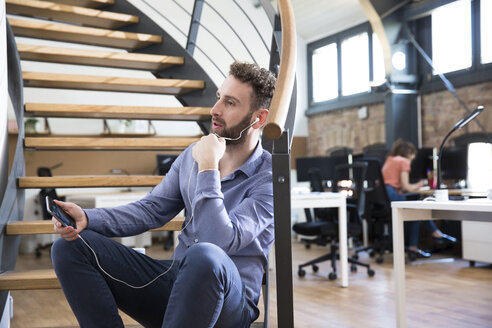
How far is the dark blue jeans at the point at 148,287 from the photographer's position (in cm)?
134

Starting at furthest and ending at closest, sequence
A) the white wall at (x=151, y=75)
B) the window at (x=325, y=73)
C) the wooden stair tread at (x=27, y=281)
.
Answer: the window at (x=325, y=73) < the white wall at (x=151, y=75) < the wooden stair tread at (x=27, y=281)

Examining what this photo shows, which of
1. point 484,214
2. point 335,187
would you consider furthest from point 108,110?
point 335,187

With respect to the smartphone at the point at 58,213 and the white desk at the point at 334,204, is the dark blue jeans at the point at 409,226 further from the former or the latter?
the smartphone at the point at 58,213

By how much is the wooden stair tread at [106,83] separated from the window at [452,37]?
4.53 m

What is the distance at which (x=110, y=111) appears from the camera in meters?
3.15

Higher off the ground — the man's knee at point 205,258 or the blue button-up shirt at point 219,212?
the blue button-up shirt at point 219,212

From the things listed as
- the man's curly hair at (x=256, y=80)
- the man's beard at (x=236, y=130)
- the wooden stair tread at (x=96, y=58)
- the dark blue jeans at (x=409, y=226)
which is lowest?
the dark blue jeans at (x=409, y=226)

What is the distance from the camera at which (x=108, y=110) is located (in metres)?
3.15

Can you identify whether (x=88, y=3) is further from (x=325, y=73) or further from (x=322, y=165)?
(x=325, y=73)

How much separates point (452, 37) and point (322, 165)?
7.96 feet

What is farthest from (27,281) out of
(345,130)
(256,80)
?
(345,130)

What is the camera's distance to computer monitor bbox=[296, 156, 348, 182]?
23.6 ft

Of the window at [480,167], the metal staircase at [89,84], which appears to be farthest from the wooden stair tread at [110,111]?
the window at [480,167]

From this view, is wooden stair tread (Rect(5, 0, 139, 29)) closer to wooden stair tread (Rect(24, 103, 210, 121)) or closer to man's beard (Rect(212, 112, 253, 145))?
wooden stair tread (Rect(24, 103, 210, 121))
